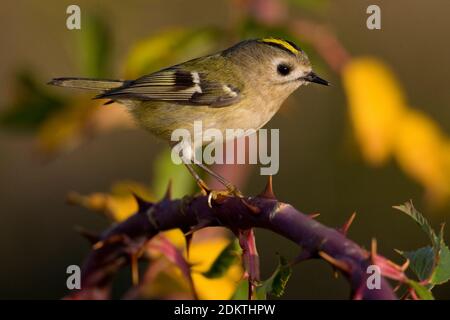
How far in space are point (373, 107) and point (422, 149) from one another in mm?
197

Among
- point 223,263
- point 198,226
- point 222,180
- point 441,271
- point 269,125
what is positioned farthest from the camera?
point 269,125

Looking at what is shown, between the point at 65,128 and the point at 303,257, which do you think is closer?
the point at 303,257

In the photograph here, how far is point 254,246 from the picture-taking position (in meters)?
1.22

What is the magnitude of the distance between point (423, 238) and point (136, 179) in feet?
6.23

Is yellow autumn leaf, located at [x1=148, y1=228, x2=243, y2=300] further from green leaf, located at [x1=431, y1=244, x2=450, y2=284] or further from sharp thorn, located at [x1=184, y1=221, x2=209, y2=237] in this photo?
green leaf, located at [x1=431, y1=244, x2=450, y2=284]

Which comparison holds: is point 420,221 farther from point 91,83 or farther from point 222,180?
point 91,83

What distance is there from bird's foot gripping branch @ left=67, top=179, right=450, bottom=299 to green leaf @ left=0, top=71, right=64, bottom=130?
0.97 metres

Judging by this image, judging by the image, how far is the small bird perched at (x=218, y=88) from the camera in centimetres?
246

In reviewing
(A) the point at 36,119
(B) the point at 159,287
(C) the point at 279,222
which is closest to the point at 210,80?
(A) the point at 36,119

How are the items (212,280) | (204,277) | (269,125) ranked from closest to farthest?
(204,277), (212,280), (269,125)

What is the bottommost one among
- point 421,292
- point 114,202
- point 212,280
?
point 212,280

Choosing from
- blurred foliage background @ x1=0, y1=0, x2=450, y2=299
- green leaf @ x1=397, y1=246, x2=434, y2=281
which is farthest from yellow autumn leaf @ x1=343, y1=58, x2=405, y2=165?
green leaf @ x1=397, y1=246, x2=434, y2=281

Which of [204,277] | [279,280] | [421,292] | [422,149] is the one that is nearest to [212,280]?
[204,277]

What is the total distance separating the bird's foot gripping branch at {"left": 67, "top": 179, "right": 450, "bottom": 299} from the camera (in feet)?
3.29
